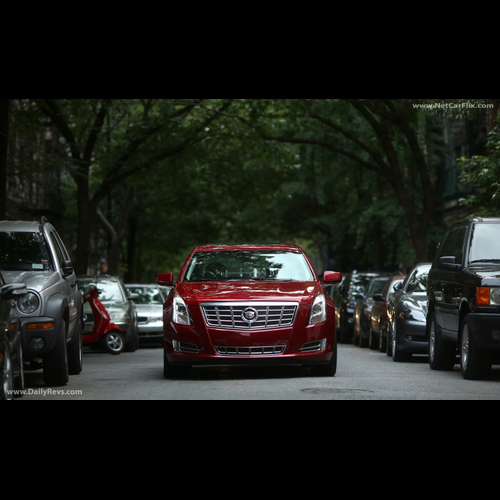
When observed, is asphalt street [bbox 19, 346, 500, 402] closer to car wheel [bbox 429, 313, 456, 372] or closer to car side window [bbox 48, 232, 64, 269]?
car wheel [bbox 429, 313, 456, 372]

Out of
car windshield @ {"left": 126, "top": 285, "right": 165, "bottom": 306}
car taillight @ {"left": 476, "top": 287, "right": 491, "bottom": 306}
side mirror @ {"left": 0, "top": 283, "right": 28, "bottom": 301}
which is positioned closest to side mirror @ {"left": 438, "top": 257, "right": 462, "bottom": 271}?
car taillight @ {"left": 476, "top": 287, "right": 491, "bottom": 306}

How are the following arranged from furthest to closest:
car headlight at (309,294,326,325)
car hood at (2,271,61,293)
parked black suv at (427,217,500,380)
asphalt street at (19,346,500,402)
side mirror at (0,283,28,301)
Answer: parked black suv at (427,217,500,380) < car headlight at (309,294,326,325) < car hood at (2,271,61,293) < asphalt street at (19,346,500,402) < side mirror at (0,283,28,301)

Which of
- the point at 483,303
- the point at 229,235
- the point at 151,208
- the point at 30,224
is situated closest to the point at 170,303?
the point at 30,224

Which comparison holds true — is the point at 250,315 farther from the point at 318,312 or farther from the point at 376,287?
the point at 376,287

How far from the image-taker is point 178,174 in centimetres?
3462

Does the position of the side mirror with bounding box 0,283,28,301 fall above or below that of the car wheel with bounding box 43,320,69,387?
above

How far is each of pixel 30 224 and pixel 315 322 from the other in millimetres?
3697

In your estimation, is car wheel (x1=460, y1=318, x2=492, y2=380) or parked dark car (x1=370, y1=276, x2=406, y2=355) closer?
car wheel (x1=460, y1=318, x2=492, y2=380)

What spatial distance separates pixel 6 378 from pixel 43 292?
2763 millimetres

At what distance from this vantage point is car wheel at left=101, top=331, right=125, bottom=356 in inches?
789

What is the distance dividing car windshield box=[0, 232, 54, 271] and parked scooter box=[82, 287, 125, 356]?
735cm

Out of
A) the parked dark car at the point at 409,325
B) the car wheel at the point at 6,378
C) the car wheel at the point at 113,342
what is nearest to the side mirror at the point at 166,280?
the car wheel at the point at 6,378

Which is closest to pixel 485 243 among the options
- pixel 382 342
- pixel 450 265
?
pixel 450 265

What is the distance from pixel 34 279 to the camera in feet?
35.7
